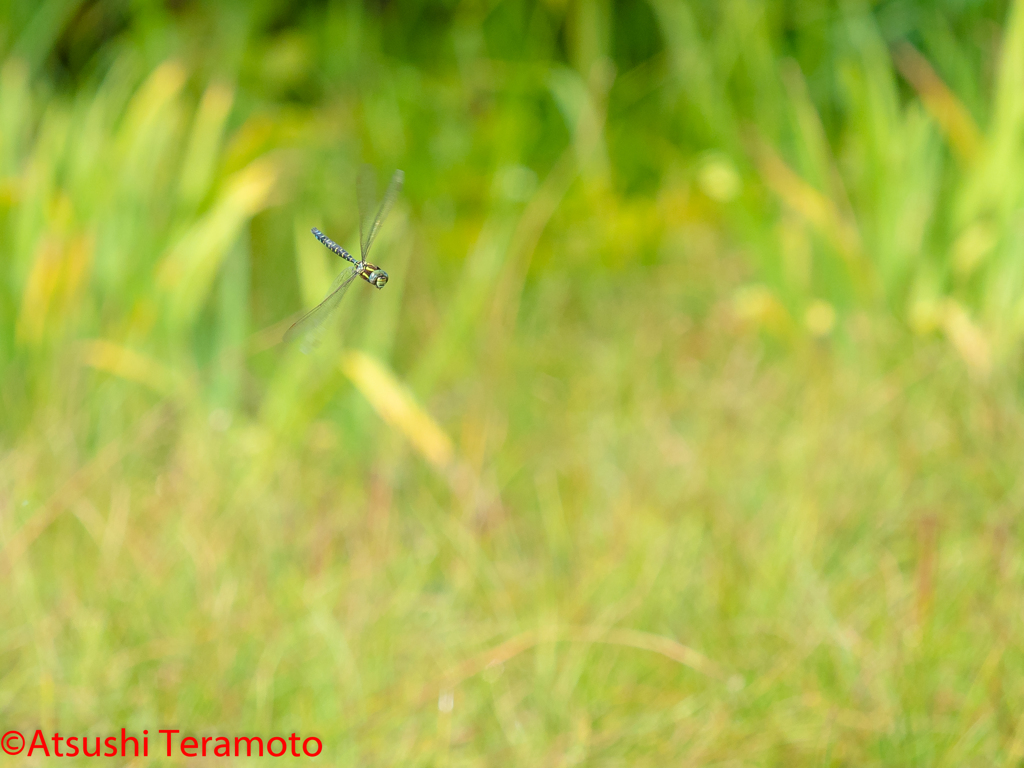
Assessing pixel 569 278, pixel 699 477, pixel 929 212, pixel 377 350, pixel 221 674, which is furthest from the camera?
pixel 569 278

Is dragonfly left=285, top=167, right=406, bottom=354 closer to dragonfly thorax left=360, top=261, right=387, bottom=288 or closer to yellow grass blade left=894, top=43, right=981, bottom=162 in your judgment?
dragonfly thorax left=360, top=261, right=387, bottom=288

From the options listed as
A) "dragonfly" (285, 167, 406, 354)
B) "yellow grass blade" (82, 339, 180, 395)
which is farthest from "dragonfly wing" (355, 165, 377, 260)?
"yellow grass blade" (82, 339, 180, 395)

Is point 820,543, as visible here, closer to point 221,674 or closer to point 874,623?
point 874,623

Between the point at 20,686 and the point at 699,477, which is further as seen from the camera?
the point at 699,477

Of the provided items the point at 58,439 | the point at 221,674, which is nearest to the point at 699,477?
the point at 221,674

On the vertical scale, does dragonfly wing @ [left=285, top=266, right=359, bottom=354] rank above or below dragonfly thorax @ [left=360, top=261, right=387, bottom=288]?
below
